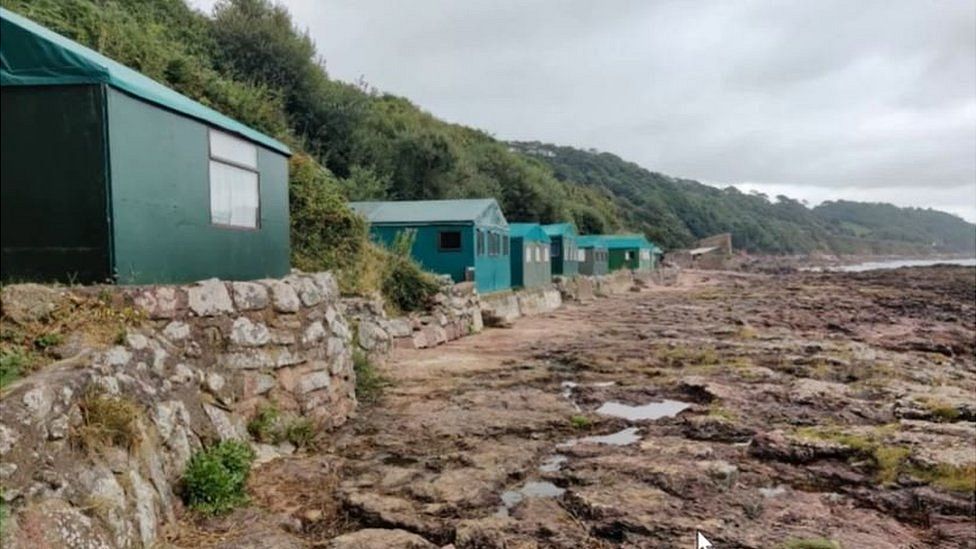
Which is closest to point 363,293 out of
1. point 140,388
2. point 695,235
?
point 140,388

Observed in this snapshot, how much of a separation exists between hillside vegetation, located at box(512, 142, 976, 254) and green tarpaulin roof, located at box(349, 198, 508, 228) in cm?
6238

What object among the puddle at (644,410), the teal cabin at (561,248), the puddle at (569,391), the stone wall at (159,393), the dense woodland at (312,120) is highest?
the dense woodland at (312,120)

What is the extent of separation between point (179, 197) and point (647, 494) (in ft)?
18.2

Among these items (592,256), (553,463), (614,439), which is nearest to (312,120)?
(592,256)

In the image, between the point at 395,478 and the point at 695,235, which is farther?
the point at 695,235

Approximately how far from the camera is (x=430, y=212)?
20781 millimetres

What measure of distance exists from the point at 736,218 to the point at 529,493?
5253 inches

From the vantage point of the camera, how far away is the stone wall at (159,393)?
11.3 feet

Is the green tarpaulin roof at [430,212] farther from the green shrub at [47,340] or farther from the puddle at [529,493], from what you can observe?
the green shrub at [47,340]

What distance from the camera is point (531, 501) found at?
17.7 ft

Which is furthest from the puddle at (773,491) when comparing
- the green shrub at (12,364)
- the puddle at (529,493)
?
the green shrub at (12,364)

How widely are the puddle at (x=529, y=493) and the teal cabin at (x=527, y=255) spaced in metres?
20.1

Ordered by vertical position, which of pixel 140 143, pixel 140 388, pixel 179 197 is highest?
pixel 140 143

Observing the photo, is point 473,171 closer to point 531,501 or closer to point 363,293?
point 363,293
